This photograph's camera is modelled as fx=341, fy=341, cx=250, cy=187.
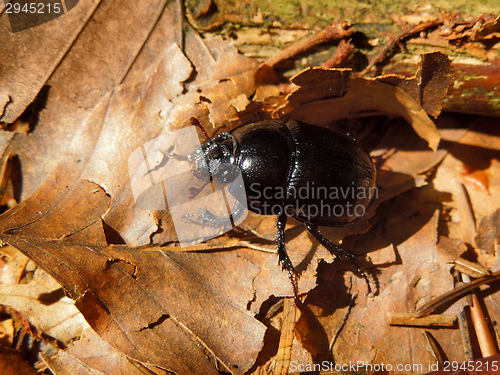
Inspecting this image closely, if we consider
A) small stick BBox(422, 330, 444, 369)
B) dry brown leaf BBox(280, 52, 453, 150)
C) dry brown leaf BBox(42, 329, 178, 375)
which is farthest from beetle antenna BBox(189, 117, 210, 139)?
small stick BBox(422, 330, 444, 369)

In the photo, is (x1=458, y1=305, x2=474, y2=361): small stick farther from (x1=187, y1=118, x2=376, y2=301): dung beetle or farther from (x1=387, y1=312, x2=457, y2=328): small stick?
(x1=187, y1=118, x2=376, y2=301): dung beetle

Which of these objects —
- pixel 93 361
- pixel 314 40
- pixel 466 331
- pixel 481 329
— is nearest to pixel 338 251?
pixel 466 331

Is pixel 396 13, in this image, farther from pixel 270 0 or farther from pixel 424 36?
pixel 270 0

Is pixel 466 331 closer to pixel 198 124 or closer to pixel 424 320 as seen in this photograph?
pixel 424 320

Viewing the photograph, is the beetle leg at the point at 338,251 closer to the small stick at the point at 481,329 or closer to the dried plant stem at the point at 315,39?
the small stick at the point at 481,329

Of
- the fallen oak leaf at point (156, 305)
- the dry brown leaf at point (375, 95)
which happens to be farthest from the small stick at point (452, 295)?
the fallen oak leaf at point (156, 305)

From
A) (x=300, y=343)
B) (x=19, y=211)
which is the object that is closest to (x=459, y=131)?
(x=300, y=343)
